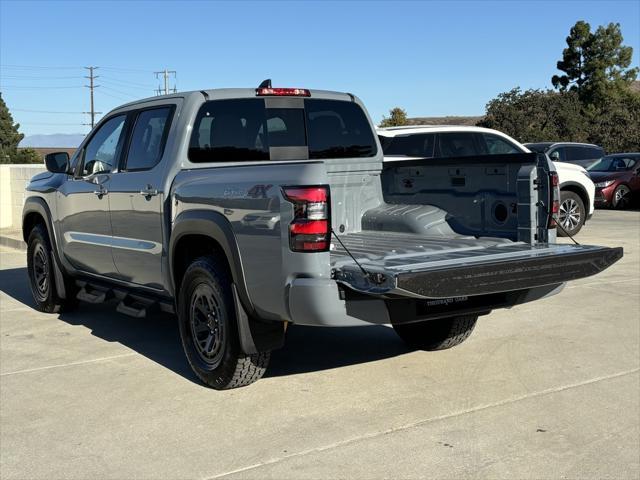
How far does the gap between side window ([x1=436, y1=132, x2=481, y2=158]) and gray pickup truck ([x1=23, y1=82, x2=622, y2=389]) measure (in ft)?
20.6

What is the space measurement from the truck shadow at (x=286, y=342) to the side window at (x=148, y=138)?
150cm

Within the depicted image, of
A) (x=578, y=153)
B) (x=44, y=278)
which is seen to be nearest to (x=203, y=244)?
(x=44, y=278)

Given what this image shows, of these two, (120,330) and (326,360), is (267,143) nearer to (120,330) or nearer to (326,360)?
(326,360)

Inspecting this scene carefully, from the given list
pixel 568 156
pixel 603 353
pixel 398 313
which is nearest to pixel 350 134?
pixel 398 313

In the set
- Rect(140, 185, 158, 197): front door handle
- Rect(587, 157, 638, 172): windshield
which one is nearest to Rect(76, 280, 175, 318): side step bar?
Rect(140, 185, 158, 197): front door handle

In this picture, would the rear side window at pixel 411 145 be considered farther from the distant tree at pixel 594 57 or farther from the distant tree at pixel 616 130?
the distant tree at pixel 594 57

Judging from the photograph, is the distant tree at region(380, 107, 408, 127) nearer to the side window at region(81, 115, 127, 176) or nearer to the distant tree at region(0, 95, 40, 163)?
the distant tree at region(0, 95, 40, 163)

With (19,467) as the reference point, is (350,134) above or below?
above

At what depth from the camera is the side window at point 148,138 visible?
20.3ft

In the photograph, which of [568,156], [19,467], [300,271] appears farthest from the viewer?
[568,156]

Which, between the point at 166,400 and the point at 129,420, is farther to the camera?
the point at 166,400

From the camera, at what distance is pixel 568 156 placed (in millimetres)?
20781

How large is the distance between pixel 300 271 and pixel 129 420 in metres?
1.41

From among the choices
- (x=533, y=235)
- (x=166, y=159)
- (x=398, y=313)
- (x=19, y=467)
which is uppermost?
(x=166, y=159)
